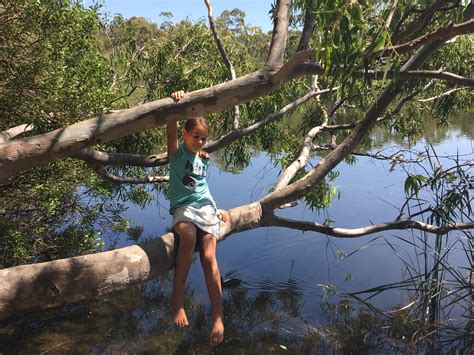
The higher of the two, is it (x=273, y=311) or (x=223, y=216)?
(x=223, y=216)

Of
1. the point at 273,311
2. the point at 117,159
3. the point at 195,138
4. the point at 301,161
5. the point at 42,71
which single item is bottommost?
the point at 273,311

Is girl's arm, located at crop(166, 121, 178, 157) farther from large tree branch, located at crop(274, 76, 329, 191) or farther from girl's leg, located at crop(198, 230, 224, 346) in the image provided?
large tree branch, located at crop(274, 76, 329, 191)

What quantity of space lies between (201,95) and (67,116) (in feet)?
6.35

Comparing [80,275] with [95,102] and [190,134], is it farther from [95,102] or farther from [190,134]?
[95,102]

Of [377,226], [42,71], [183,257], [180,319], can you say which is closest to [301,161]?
[377,226]

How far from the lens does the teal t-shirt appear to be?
2375 mm

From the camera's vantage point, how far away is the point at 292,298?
5.04m

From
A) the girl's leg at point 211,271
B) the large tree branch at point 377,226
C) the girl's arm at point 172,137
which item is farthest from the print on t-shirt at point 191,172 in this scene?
the large tree branch at point 377,226

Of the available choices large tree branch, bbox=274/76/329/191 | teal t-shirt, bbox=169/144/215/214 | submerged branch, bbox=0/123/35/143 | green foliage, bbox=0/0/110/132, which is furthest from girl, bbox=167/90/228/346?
green foliage, bbox=0/0/110/132

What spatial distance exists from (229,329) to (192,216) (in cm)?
238

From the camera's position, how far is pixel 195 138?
2.40m

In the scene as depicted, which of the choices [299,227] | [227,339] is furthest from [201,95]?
[227,339]

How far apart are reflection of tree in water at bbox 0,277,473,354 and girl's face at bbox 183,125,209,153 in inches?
84.6

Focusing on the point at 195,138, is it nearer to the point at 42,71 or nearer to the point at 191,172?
the point at 191,172
